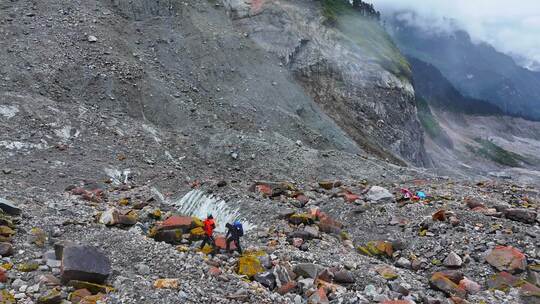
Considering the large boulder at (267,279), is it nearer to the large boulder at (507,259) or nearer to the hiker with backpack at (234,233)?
the hiker with backpack at (234,233)

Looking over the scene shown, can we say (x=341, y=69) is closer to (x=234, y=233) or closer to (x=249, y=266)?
(x=234, y=233)

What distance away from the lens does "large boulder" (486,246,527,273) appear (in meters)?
14.0

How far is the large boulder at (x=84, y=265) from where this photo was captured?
10.8 metres

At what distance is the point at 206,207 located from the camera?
67.1 feet

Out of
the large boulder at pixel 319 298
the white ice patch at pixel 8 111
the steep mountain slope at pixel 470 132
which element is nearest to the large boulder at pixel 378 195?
the large boulder at pixel 319 298

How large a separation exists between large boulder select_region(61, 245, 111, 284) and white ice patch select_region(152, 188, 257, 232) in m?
7.04

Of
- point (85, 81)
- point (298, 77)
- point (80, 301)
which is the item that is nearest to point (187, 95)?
point (85, 81)

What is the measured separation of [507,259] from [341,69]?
3947 centimetres

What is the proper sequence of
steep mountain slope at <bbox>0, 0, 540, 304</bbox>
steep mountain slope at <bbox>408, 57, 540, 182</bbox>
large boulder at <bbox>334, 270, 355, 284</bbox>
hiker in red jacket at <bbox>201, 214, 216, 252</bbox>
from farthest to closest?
steep mountain slope at <bbox>408, 57, 540, 182</bbox>, hiker in red jacket at <bbox>201, 214, 216, 252</bbox>, large boulder at <bbox>334, 270, 355, 284</bbox>, steep mountain slope at <bbox>0, 0, 540, 304</bbox>

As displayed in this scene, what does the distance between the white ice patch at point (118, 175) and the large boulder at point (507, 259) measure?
55.6ft

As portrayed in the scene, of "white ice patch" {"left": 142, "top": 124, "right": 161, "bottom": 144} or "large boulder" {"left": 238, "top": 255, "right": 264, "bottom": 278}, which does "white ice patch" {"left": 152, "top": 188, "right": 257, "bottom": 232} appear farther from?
"white ice patch" {"left": 142, "top": 124, "right": 161, "bottom": 144}

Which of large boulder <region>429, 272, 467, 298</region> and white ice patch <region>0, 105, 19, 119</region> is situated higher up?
large boulder <region>429, 272, 467, 298</region>

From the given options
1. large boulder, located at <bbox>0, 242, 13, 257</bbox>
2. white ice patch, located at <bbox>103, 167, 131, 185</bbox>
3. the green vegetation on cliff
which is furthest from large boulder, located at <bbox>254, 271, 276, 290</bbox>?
the green vegetation on cliff

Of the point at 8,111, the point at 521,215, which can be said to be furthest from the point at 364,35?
the point at 521,215
